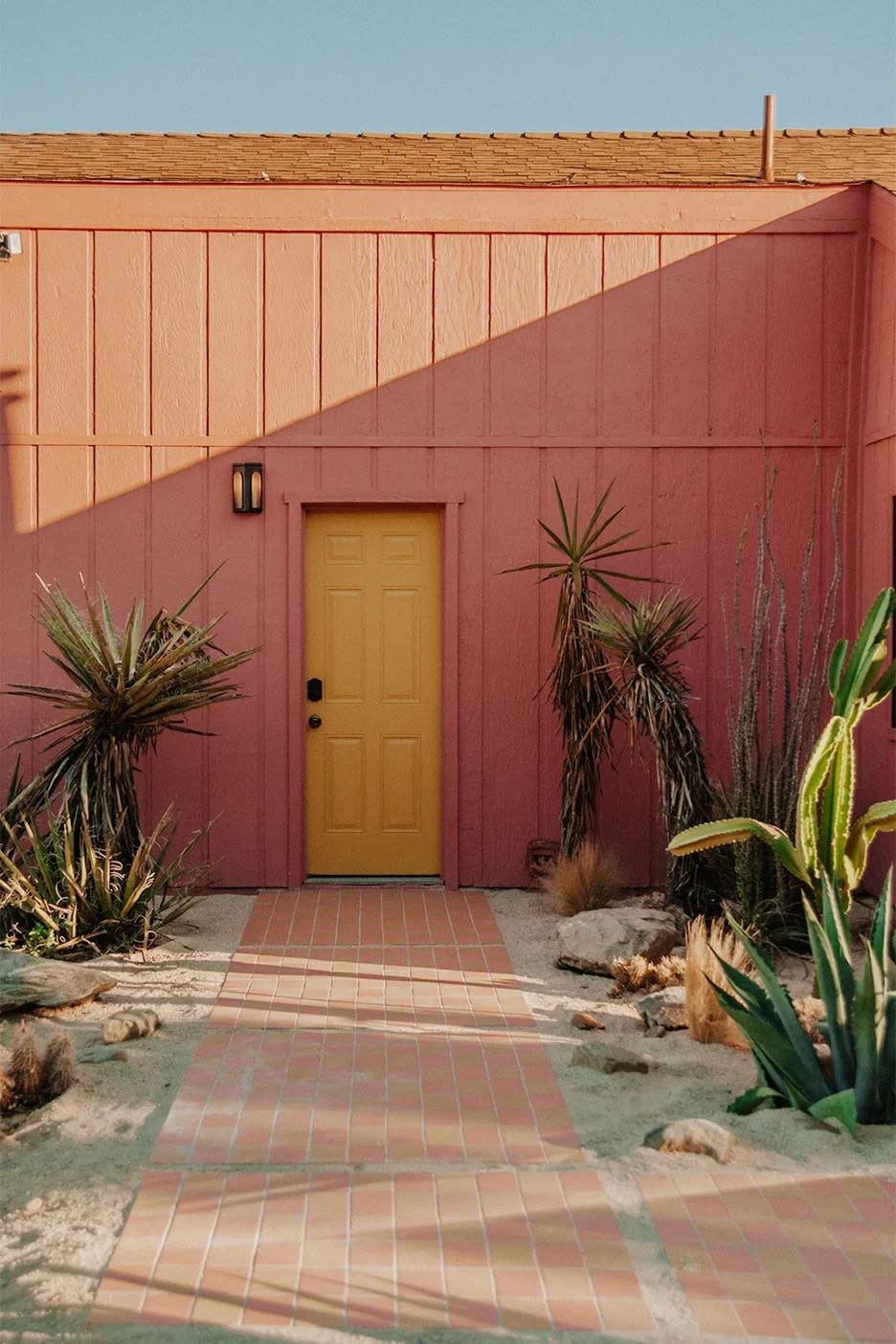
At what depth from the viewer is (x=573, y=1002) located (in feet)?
17.8

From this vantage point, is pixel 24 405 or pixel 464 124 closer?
→ pixel 24 405

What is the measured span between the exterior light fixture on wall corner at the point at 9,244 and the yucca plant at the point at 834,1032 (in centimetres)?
560

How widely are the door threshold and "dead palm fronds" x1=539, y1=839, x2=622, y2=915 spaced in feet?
3.02

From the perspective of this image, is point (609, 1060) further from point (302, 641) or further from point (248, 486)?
point (248, 486)

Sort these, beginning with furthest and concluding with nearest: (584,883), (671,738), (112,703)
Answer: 1. (584,883)
2. (671,738)
3. (112,703)

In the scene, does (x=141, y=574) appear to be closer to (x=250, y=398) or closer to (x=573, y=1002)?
(x=250, y=398)

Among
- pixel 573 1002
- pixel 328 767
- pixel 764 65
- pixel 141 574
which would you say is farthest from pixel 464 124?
pixel 573 1002

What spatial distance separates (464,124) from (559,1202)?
8249mm

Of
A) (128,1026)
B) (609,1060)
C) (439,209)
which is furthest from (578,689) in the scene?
(128,1026)

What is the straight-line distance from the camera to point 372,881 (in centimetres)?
761

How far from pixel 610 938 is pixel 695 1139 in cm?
209

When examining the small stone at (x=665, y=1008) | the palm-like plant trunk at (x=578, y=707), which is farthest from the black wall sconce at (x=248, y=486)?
the small stone at (x=665, y=1008)

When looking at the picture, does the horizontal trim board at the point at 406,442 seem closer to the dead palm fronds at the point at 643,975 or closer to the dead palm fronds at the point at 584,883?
the dead palm fronds at the point at 584,883

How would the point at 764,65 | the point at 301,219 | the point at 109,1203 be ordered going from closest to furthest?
the point at 109,1203, the point at 301,219, the point at 764,65
